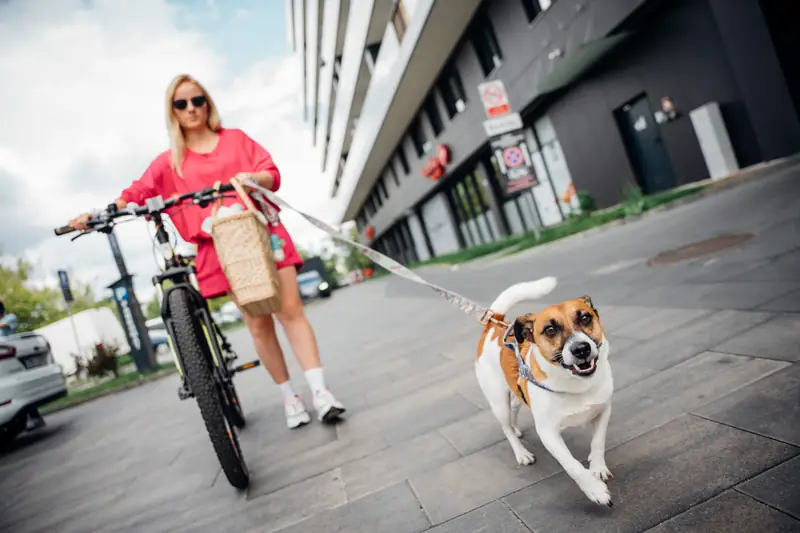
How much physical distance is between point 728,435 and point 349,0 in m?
29.1

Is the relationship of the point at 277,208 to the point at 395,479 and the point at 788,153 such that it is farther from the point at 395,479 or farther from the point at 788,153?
the point at 788,153

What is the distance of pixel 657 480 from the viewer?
1.73 metres

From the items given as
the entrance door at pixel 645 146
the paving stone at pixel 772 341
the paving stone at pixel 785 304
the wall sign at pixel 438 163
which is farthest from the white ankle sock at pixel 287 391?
the wall sign at pixel 438 163

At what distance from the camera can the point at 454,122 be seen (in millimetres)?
20797

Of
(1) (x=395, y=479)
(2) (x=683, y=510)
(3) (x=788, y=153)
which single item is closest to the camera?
(2) (x=683, y=510)

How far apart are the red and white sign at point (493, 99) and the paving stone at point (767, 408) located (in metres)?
11.0

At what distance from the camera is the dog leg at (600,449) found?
5.92ft

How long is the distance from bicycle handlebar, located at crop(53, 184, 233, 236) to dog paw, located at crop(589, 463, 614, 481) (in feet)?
7.54

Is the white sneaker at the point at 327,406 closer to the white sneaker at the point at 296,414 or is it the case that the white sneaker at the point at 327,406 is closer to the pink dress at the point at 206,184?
the white sneaker at the point at 296,414

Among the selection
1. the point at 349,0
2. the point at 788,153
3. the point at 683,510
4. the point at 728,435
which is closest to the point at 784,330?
the point at 728,435

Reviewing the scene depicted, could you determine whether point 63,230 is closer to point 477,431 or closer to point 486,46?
point 477,431

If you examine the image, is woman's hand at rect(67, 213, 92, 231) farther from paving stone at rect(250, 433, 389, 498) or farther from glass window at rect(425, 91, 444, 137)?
glass window at rect(425, 91, 444, 137)

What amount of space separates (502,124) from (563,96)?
458 cm

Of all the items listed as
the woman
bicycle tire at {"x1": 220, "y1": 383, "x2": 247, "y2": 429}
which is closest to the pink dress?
the woman
